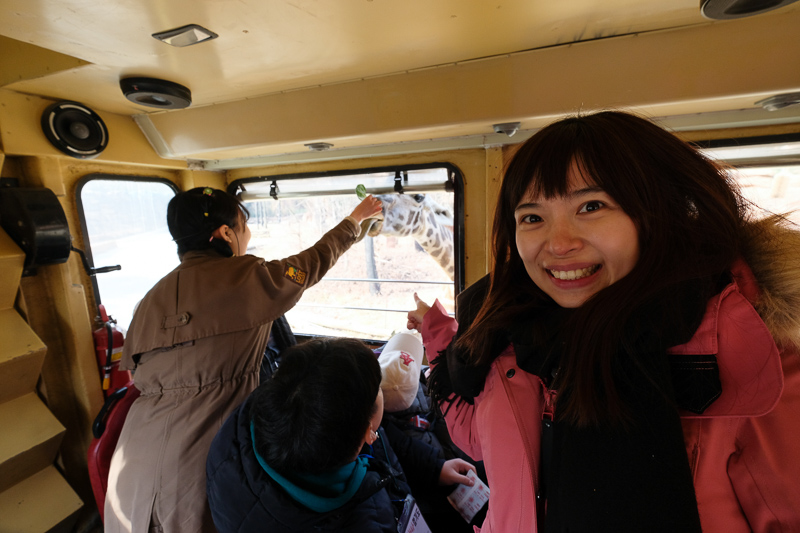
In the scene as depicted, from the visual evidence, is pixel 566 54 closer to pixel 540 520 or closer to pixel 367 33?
pixel 367 33

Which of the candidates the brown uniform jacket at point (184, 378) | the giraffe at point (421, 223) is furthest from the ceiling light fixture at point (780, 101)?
the brown uniform jacket at point (184, 378)

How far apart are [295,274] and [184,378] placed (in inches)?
25.8

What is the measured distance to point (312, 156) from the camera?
2.51 metres

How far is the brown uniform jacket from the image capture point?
1495mm

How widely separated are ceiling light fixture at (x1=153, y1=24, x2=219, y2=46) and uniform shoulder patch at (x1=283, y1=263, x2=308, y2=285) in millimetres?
935

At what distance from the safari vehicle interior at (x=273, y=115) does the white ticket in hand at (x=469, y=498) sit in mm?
1217

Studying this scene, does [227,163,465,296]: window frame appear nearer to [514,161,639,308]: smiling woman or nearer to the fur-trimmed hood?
[514,161,639,308]: smiling woman

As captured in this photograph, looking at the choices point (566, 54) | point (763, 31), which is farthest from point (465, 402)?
point (763, 31)

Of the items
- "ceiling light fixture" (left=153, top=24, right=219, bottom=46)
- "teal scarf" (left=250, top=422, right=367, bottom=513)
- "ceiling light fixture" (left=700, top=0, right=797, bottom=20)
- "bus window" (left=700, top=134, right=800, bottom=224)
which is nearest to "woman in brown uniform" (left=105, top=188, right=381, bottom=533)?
"teal scarf" (left=250, top=422, right=367, bottom=513)

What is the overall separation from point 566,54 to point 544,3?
0.39 metres

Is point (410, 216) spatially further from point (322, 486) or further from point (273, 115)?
point (322, 486)

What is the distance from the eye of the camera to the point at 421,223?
9.68ft

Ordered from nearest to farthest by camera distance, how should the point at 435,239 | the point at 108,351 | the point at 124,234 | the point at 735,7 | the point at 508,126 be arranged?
the point at 735,7
the point at 508,126
the point at 108,351
the point at 124,234
the point at 435,239

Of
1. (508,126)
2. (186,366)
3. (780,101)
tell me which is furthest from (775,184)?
(186,366)
